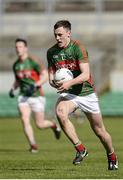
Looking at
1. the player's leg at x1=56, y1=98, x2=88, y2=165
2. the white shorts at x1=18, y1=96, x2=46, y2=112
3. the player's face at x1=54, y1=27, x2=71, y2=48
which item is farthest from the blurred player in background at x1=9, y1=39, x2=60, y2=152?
the player's face at x1=54, y1=27, x2=71, y2=48

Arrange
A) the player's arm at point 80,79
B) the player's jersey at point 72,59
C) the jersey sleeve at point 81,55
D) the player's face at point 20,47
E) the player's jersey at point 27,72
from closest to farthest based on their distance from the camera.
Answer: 1. the player's arm at point 80,79
2. the jersey sleeve at point 81,55
3. the player's jersey at point 72,59
4. the player's face at point 20,47
5. the player's jersey at point 27,72

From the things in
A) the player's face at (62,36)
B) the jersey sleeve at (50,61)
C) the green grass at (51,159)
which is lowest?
the green grass at (51,159)

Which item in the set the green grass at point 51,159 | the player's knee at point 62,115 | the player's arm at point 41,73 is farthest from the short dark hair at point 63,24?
the player's arm at point 41,73

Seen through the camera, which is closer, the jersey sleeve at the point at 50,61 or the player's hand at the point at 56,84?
the player's hand at the point at 56,84

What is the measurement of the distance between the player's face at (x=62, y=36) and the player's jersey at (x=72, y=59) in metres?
0.09

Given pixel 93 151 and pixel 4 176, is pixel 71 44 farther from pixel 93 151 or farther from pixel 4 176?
pixel 93 151

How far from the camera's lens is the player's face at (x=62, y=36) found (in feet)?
39.8

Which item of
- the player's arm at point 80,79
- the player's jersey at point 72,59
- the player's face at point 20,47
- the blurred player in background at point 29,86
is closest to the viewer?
the player's arm at point 80,79

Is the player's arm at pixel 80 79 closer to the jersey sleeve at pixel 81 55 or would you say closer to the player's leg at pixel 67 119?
the jersey sleeve at pixel 81 55

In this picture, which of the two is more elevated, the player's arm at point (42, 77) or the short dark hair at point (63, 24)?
the short dark hair at point (63, 24)

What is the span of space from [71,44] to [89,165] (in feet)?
7.74

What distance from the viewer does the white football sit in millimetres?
12062

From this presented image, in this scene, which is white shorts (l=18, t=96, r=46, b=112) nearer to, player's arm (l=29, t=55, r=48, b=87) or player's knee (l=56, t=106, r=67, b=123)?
player's arm (l=29, t=55, r=48, b=87)

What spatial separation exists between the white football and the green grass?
1397 millimetres
